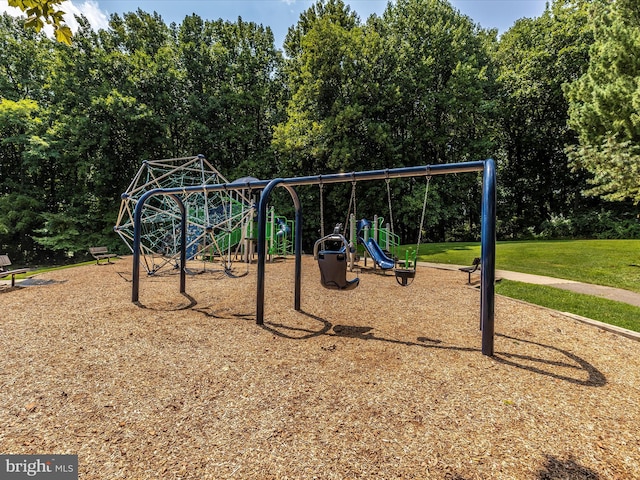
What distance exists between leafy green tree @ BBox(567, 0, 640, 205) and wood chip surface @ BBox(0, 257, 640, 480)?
643 centimetres

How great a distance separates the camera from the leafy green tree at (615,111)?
9.06 metres

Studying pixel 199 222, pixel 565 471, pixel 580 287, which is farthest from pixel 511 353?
pixel 199 222

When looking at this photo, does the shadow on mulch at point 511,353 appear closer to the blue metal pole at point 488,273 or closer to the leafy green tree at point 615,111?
the blue metal pole at point 488,273

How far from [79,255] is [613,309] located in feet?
95.7

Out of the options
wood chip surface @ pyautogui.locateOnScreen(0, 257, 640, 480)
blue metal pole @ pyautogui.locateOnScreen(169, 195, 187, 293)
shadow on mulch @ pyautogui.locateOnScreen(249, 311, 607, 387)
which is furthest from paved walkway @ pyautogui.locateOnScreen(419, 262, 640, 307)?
blue metal pole @ pyautogui.locateOnScreen(169, 195, 187, 293)

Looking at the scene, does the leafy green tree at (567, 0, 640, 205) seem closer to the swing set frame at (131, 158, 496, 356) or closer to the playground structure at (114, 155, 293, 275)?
the swing set frame at (131, 158, 496, 356)

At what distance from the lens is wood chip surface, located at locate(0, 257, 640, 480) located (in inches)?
84.9

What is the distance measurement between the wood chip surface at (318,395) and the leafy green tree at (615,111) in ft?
21.1

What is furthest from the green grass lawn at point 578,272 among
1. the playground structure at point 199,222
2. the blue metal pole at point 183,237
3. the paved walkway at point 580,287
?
the blue metal pole at point 183,237

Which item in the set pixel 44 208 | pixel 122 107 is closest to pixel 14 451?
pixel 122 107

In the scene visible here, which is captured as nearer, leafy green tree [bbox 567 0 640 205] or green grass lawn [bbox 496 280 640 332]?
green grass lawn [bbox 496 280 640 332]

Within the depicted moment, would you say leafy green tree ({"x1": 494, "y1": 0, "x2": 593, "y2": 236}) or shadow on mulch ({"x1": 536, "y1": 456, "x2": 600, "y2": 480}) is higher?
leafy green tree ({"x1": 494, "y1": 0, "x2": 593, "y2": 236})

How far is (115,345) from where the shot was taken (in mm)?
4148

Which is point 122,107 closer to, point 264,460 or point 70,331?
point 70,331
